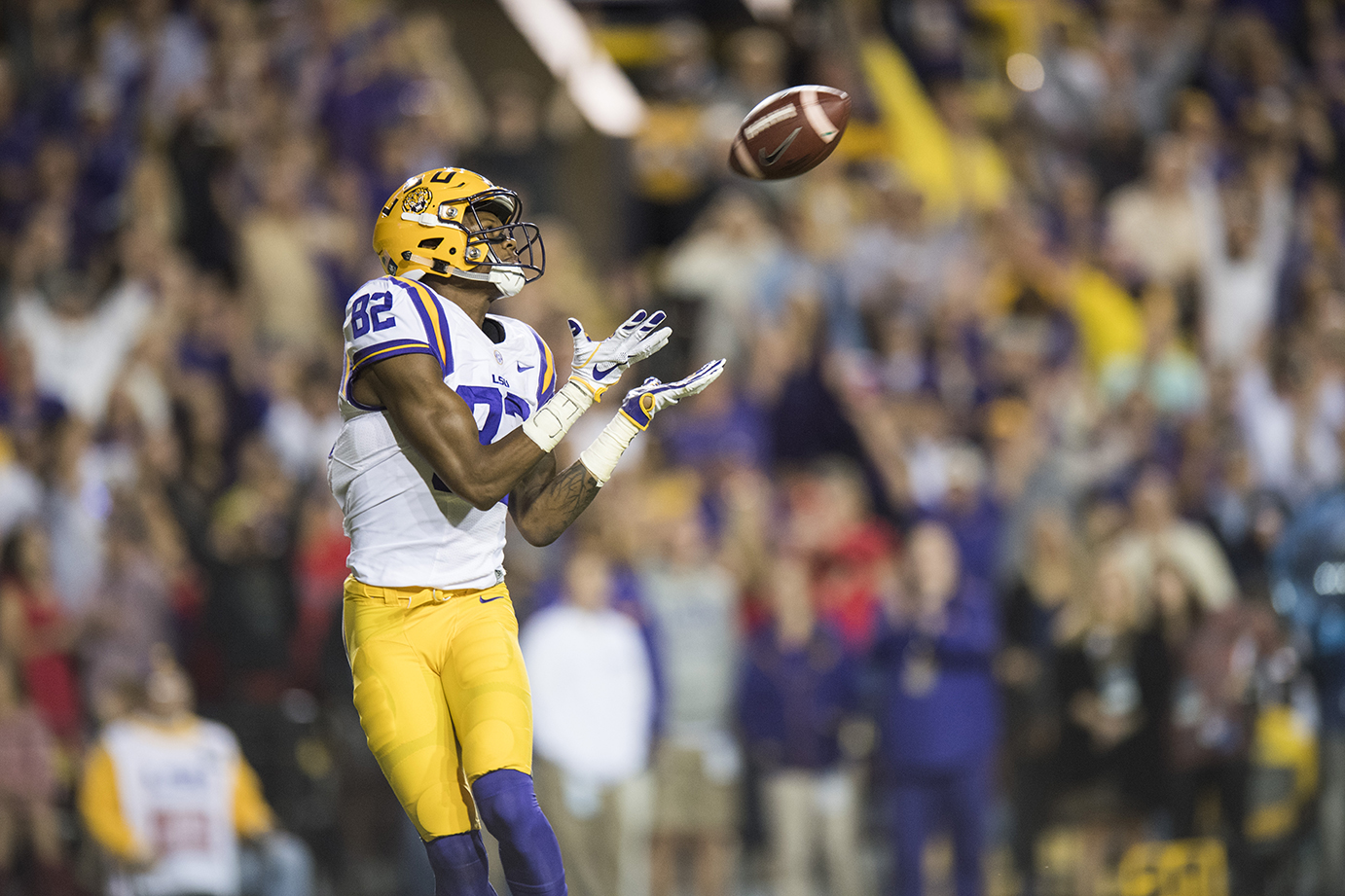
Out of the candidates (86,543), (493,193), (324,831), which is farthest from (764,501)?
(493,193)

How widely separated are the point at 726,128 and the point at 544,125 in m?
1.32

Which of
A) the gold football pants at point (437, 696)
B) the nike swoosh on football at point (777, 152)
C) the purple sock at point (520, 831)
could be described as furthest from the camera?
the nike swoosh on football at point (777, 152)

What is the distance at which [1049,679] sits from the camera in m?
9.45

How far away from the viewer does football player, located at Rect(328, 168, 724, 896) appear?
476cm

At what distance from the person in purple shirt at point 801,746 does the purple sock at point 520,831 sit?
4.46 metres

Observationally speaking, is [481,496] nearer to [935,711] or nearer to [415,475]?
[415,475]

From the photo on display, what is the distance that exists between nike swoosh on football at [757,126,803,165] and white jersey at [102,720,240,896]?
15.5ft

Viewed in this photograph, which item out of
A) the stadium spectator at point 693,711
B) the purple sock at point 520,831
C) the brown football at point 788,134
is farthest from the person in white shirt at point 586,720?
the purple sock at point 520,831

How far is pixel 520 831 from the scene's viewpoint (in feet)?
15.3

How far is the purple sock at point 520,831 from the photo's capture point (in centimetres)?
468

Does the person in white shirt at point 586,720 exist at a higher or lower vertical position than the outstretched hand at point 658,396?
lower

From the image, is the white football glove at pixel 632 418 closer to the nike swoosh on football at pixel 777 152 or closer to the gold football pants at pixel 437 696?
the gold football pants at pixel 437 696

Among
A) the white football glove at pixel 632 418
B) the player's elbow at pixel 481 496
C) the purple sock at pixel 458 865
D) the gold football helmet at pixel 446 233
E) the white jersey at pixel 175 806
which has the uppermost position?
the gold football helmet at pixel 446 233

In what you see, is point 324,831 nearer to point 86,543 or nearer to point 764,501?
point 86,543
